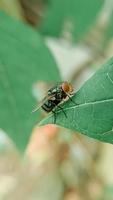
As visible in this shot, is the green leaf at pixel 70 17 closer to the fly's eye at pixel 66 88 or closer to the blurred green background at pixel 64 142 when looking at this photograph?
the blurred green background at pixel 64 142

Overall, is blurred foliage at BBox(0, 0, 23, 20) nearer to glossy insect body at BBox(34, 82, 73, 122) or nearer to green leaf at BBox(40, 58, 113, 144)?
glossy insect body at BBox(34, 82, 73, 122)

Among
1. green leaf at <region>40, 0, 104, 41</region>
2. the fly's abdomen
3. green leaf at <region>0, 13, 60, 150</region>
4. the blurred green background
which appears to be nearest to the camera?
the fly's abdomen

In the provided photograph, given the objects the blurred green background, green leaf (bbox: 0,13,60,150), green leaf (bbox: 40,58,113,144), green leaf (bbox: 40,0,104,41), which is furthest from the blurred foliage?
green leaf (bbox: 40,58,113,144)

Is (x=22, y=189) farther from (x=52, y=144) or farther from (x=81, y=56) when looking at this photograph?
(x=81, y=56)

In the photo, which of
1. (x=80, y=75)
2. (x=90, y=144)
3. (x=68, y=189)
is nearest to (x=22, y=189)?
(x=68, y=189)

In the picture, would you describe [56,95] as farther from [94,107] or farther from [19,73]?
[94,107]

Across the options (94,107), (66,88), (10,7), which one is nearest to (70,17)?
(10,7)

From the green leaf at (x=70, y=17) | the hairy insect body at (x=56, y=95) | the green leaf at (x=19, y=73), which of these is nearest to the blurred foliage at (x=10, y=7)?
the green leaf at (x=70, y=17)
